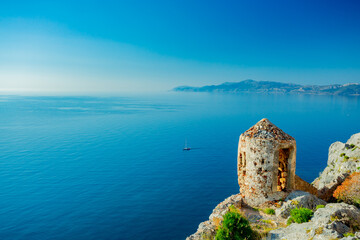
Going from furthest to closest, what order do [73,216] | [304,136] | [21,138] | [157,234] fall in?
[304,136] < [21,138] < [73,216] < [157,234]

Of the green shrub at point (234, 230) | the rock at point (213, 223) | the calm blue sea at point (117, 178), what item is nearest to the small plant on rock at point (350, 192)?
the rock at point (213, 223)

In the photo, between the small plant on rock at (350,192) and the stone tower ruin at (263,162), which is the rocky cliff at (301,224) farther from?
the small plant on rock at (350,192)

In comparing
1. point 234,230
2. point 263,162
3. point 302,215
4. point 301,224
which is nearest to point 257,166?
point 263,162

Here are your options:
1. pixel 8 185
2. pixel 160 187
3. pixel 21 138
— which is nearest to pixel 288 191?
pixel 160 187

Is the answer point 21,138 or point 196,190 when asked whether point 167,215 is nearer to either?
point 196,190

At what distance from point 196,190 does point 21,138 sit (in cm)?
5897

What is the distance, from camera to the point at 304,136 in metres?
78.2

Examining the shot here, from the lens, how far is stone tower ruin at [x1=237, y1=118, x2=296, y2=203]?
16688 mm

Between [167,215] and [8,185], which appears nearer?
[167,215]

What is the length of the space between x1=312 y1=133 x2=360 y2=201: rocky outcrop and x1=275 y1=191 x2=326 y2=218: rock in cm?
509

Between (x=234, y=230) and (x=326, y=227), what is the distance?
14.2ft

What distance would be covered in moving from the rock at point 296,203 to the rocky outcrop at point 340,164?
5094mm

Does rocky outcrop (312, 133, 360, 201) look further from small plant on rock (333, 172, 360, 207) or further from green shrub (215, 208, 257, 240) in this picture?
green shrub (215, 208, 257, 240)

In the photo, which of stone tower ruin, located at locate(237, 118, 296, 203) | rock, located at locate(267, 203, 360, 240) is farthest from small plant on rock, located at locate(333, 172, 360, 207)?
rock, located at locate(267, 203, 360, 240)
